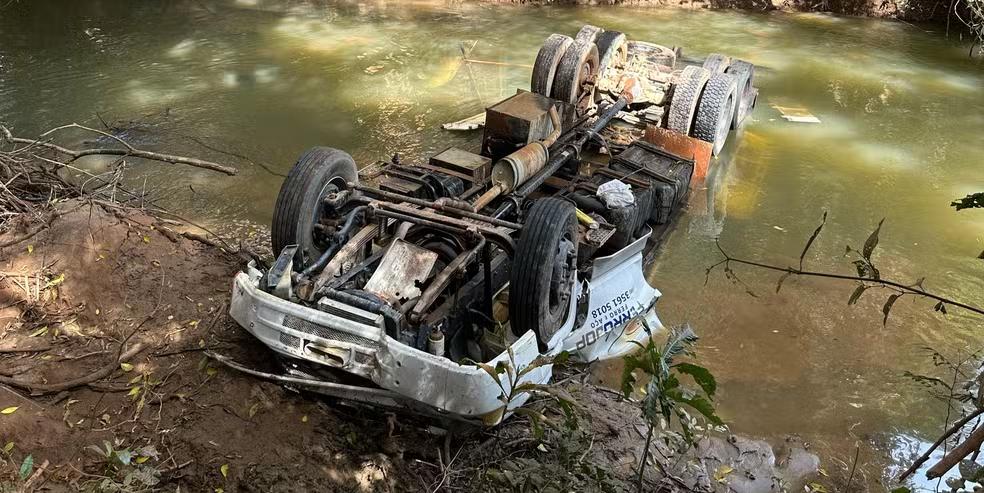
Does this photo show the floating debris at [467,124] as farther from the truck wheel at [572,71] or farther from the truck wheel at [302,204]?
the truck wheel at [302,204]

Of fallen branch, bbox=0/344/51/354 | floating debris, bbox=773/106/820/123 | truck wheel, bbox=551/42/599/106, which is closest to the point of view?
fallen branch, bbox=0/344/51/354

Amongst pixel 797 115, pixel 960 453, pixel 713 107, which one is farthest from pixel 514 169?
pixel 797 115

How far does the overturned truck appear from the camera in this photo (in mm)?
3541

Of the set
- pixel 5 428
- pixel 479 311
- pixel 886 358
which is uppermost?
pixel 479 311

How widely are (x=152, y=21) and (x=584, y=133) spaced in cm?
963

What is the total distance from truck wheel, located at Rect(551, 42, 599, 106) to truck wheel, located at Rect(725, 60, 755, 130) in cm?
171

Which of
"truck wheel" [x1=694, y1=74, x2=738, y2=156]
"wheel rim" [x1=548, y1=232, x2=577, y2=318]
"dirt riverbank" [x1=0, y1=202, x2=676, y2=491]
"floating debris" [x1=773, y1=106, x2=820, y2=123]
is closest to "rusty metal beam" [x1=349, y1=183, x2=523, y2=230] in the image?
"wheel rim" [x1=548, y1=232, x2=577, y2=318]

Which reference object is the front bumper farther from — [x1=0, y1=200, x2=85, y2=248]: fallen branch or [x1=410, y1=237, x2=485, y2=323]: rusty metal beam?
[x1=0, y1=200, x2=85, y2=248]: fallen branch

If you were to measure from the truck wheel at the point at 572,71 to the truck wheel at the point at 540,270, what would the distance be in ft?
11.7

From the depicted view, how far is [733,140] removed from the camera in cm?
834

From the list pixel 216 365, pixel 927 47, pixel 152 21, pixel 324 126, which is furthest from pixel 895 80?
pixel 152 21

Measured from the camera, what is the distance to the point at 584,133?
6.53 m

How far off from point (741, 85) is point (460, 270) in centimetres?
547

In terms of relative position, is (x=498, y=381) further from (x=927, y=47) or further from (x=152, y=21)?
(x=927, y=47)
